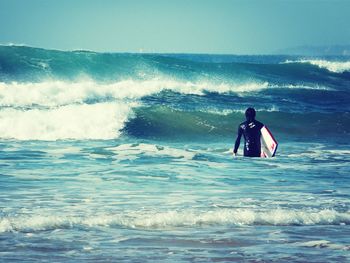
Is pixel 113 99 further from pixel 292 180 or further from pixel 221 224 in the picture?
pixel 221 224

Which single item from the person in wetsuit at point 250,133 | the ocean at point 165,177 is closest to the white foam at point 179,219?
the ocean at point 165,177

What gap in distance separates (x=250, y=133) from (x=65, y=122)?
27.0 feet

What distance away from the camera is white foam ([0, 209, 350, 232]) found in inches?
334

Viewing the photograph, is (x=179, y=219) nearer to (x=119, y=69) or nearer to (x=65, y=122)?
(x=65, y=122)

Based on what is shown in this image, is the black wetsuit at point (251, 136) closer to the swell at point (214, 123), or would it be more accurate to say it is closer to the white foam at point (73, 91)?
the swell at point (214, 123)

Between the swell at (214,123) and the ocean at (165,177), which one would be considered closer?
the ocean at (165,177)

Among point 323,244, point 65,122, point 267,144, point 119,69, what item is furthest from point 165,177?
point 119,69

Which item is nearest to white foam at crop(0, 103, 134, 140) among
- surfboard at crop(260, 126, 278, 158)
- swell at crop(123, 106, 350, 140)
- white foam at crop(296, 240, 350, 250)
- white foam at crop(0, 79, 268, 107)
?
swell at crop(123, 106, 350, 140)

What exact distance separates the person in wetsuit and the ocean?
35cm

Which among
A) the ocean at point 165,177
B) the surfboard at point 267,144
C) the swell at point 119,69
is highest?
the swell at point 119,69

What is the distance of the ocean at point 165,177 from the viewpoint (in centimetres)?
766

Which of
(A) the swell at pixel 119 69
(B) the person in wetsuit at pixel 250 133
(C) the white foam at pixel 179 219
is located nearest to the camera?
(C) the white foam at pixel 179 219

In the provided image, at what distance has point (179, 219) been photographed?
345 inches

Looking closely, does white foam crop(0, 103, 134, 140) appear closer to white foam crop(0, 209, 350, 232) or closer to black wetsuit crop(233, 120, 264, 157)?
black wetsuit crop(233, 120, 264, 157)
